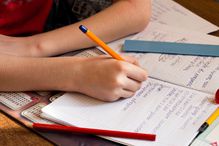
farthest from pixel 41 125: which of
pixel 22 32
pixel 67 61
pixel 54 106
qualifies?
pixel 22 32

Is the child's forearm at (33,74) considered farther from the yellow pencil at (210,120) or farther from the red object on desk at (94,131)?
the yellow pencil at (210,120)

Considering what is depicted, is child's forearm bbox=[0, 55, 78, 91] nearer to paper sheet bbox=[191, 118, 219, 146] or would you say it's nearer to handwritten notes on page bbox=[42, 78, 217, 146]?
handwritten notes on page bbox=[42, 78, 217, 146]

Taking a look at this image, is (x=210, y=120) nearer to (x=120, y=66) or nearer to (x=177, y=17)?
(x=120, y=66)

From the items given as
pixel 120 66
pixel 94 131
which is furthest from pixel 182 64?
pixel 94 131

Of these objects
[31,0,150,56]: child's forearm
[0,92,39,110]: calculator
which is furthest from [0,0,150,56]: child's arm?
[0,92,39,110]: calculator

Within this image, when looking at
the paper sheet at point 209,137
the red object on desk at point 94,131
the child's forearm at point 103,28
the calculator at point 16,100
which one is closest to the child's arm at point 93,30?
the child's forearm at point 103,28

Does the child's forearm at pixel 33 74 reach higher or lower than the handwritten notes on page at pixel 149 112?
higher

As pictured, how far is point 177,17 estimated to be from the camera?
1051 millimetres

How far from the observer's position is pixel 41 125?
0.72m

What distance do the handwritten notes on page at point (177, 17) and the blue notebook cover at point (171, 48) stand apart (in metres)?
0.09

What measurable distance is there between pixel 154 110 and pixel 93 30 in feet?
0.91

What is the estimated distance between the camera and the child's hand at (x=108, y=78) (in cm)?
76

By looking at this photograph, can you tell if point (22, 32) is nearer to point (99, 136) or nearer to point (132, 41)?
point (132, 41)

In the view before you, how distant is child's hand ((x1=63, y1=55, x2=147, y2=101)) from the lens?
0.76 m
